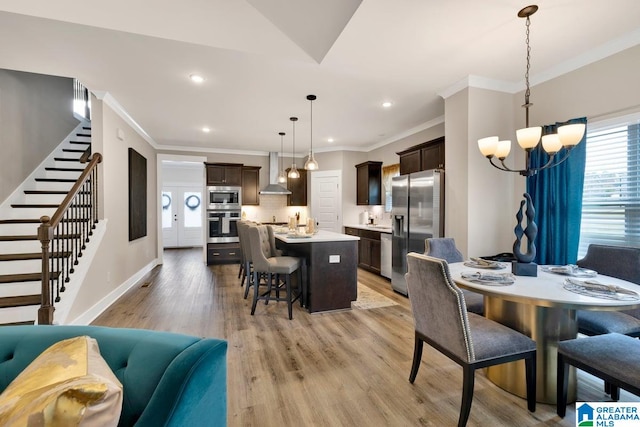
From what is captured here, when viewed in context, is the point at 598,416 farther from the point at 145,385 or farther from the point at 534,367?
the point at 145,385

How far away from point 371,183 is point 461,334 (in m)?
4.86

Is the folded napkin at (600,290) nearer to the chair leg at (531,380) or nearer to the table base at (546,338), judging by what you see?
the table base at (546,338)

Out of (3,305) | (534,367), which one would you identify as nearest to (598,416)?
(534,367)

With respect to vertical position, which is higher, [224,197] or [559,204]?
[224,197]

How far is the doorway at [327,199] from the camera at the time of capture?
678 cm

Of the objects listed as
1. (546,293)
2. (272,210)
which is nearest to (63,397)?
(546,293)

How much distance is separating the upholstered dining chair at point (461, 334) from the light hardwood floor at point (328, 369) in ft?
0.87

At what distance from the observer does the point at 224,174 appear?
267 inches

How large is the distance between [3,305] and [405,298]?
4.42m

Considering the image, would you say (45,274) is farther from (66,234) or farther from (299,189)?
(299,189)

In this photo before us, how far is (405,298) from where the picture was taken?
165 inches

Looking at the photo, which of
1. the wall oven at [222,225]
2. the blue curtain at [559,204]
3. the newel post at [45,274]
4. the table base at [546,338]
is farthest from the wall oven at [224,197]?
the table base at [546,338]

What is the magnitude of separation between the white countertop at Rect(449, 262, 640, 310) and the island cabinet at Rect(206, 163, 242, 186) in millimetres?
5695

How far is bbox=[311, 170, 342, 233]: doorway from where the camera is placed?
22.2 ft
